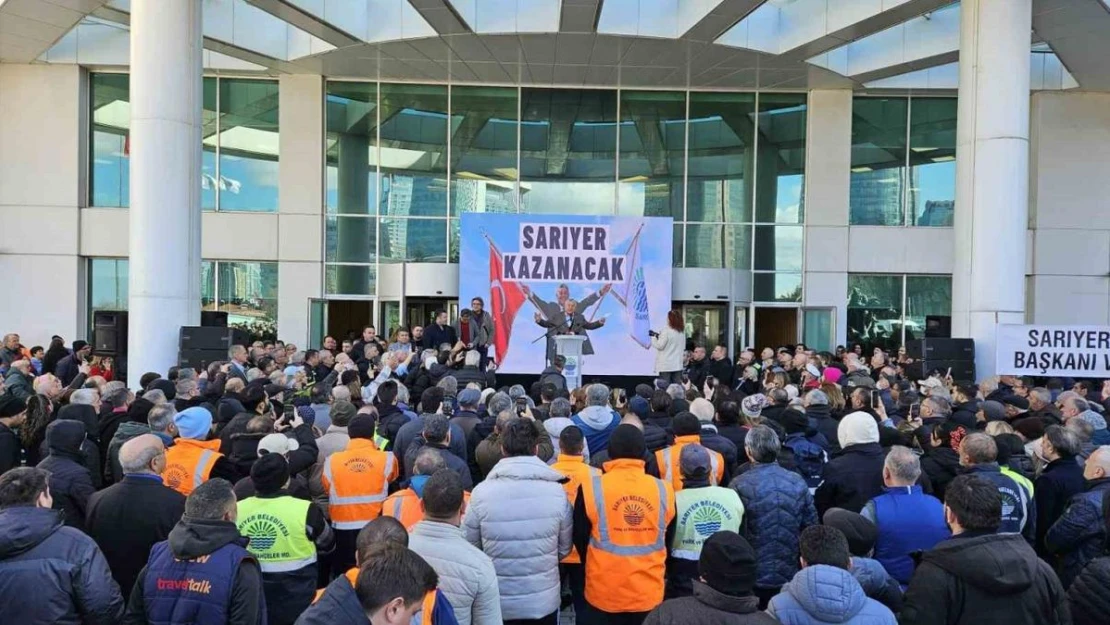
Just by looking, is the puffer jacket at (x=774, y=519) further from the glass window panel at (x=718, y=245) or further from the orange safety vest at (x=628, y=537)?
the glass window panel at (x=718, y=245)

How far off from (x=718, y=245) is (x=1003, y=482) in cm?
1588

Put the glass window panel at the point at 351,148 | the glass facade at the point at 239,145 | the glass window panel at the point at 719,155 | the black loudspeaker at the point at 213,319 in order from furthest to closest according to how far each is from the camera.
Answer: the glass window panel at the point at 719,155 < the glass window panel at the point at 351,148 < the glass facade at the point at 239,145 < the black loudspeaker at the point at 213,319

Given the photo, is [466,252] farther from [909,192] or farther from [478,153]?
[909,192]

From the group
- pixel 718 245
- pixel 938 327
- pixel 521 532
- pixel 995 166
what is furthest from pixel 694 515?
pixel 718 245

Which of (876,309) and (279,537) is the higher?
(876,309)

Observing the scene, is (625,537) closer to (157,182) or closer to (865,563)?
(865,563)

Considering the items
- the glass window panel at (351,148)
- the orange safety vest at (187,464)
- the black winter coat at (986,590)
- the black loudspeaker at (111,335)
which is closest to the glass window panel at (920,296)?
the glass window panel at (351,148)

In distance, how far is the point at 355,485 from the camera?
516 cm

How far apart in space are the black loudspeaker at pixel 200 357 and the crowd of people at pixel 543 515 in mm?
4911

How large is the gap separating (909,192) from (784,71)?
184 inches

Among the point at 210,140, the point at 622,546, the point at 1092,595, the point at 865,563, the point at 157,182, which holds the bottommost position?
the point at 622,546

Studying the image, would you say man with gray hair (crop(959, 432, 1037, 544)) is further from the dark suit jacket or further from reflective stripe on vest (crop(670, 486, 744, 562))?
the dark suit jacket

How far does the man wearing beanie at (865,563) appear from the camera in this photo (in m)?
3.34

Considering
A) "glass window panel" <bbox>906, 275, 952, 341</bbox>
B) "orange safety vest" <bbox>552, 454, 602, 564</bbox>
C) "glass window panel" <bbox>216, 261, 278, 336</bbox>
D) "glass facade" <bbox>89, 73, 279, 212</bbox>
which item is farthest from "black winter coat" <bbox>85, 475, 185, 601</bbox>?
"glass window panel" <bbox>906, 275, 952, 341</bbox>
